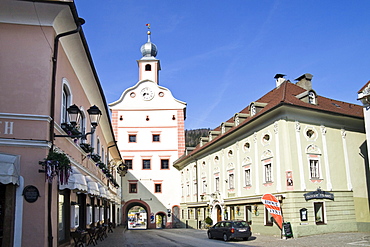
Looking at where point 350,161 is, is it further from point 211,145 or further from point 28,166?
point 28,166

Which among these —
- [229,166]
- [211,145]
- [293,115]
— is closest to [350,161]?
[293,115]

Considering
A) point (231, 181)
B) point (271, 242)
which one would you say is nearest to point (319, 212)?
point (271, 242)

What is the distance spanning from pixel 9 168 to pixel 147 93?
41354 mm

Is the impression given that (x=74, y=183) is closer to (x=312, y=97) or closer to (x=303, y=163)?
(x=303, y=163)

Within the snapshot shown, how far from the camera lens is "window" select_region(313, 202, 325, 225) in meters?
23.9

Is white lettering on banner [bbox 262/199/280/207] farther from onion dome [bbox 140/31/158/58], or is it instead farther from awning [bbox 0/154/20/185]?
onion dome [bbox 140/31/158/58]

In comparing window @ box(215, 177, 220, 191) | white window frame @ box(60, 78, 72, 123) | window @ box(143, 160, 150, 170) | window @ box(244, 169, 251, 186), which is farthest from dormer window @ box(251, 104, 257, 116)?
window @ box(143, 160, 150, 170)

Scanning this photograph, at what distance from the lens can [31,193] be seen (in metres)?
10.1

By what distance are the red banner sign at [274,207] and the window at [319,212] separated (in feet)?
8.50

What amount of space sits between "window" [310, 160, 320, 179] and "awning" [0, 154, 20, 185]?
756 inches

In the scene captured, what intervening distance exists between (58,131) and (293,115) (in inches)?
658

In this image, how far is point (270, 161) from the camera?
25531mm

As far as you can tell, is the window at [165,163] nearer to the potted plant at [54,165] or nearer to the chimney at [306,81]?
the chimney at [306,81]

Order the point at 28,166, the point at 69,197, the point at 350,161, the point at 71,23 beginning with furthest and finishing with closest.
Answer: the point at 350,161
the point at 69,197
the point at 71,23
the point at 28,166
